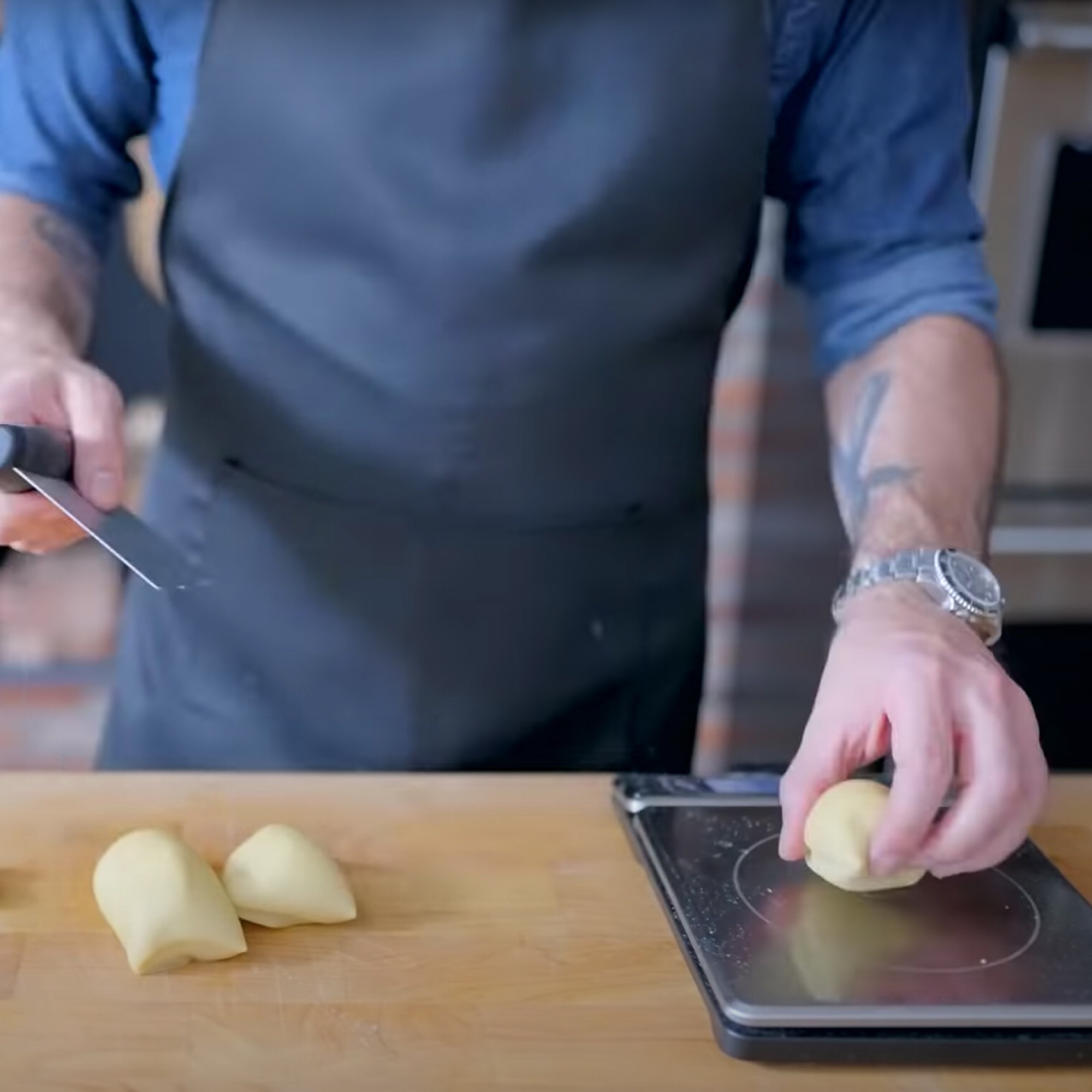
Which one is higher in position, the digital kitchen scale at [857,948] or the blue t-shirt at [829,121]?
the blue t-shirt at [829,121]

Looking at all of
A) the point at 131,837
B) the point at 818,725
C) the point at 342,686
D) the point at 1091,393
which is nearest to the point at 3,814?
the point at 131,837

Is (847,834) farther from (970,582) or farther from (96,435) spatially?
(96,435)

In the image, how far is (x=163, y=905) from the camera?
617 millimetres

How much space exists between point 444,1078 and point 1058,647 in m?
1.09

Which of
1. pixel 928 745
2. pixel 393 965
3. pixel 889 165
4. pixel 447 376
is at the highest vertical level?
pixel 889 165

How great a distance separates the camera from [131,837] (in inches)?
26.4

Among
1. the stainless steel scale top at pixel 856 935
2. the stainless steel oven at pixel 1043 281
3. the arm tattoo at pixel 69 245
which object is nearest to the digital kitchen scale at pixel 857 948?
the stainless steel scale top at pixel 856 935

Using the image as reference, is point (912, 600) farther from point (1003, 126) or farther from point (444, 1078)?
point (1003, 126)

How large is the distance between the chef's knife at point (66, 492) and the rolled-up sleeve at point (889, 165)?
434 mm

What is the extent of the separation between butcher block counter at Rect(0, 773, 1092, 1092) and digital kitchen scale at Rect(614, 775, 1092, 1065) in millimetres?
11

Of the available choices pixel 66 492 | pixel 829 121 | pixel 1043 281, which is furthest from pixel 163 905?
pixel 1043 281

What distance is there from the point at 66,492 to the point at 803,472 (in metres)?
1.03

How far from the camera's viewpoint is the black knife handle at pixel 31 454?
645 millimetres

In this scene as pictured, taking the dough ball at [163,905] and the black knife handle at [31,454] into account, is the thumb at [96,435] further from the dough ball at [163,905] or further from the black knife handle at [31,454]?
the dough ball at [163,905]
